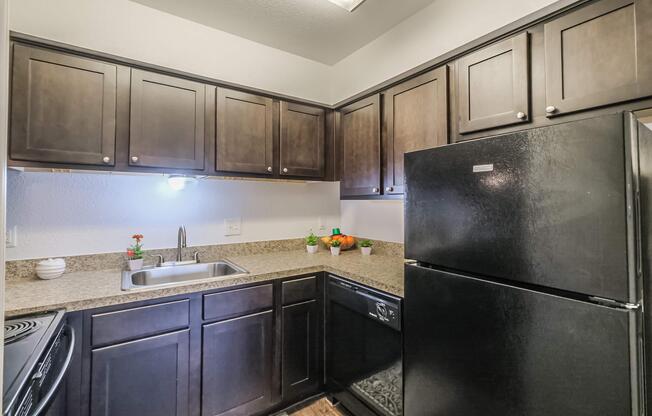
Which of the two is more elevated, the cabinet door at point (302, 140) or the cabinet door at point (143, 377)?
the cabinet door at point (302, 140)

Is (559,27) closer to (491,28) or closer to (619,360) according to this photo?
(491,28)

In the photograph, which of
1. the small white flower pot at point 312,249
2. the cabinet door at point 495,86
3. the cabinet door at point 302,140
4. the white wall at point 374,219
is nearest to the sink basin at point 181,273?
the small white flower pot at point 312,249

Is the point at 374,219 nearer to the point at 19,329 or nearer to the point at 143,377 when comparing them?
the point at 143,377

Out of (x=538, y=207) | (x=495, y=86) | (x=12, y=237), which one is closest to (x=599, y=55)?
Answer: (x=495, y=86)

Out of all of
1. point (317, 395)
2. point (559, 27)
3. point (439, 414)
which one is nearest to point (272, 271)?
point (317, 395)

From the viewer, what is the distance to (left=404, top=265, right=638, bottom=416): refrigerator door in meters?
0.74

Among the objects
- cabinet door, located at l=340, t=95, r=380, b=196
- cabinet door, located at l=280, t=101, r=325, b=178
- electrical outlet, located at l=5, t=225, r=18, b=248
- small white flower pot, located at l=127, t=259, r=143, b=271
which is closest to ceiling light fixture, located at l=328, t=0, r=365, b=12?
cabinet door, located at l=340, t=95, r=380, b=196

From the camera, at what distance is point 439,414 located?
3.67 ft

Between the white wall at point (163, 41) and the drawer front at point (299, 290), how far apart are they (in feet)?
5.20

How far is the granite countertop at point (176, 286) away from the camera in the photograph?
48.6 inches

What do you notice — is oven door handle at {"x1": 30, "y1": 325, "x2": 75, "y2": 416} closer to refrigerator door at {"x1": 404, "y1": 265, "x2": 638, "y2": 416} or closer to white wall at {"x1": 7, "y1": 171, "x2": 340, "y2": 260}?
white wall at {"x1": 7, "y1": 171, "x2": 340, "y2": 260}

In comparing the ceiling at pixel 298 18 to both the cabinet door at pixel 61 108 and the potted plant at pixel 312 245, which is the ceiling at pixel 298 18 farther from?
the potted plant at pixel 312 245

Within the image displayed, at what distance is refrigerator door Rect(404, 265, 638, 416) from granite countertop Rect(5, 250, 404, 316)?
0.89 ft

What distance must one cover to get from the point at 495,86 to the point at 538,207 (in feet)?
2.40
